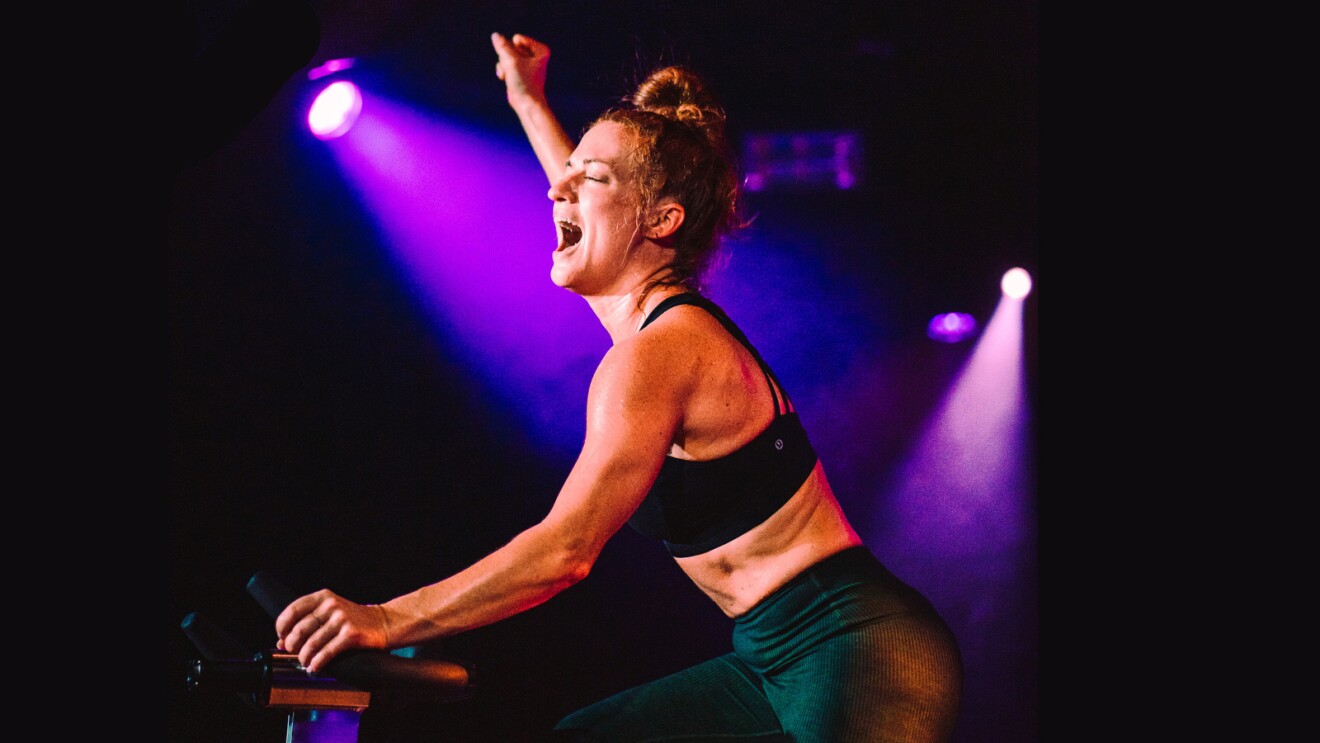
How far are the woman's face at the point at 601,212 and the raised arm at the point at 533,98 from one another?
424mm

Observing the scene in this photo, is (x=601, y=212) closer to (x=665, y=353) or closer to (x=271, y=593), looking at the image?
(x=665, y=353)

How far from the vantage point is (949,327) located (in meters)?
3.65

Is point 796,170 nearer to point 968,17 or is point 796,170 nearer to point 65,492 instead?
point 968,17

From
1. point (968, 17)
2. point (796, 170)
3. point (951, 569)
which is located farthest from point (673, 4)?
point (951, 569)

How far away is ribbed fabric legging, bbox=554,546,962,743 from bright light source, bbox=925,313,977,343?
184 cm

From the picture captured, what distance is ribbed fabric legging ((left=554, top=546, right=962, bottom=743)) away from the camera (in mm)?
1765

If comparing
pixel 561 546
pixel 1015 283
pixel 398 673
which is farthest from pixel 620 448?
pixel 1015 283

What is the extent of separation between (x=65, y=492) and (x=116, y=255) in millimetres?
476

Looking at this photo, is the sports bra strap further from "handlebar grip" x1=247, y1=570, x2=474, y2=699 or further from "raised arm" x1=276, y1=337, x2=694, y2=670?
"handlebar grip" x1=247, y1=570, x2=474, y2=699

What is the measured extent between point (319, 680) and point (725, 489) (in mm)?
756

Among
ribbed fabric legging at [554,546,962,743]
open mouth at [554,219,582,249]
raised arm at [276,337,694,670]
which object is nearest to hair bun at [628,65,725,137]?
open mouth at [554,219,582,249]

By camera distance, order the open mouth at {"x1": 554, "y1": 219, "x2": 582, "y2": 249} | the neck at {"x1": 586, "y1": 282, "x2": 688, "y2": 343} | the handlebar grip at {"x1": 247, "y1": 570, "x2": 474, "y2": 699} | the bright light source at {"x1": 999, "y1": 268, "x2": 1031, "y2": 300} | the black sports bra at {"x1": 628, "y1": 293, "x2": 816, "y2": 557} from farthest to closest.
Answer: the bright light source at {"x1": 999, "y1": 268, "x2": 1031, "y2": 300} → the open mouth at {"x1": 554, "y1": 219, "x2": 582, "y2": 249} → the neck at {"x1": 586, "y1": 282, "x2": 688, "y2": 343} → the black sports bra at {"x1": 628, "y1": 293, "x2": 816, "y2": 557} → the handlebar grip at {"x1": 247, "y1": 570, "x2": 474, "y2": 699}

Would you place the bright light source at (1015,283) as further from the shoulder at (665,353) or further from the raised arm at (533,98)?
the shoulder at (665,353)

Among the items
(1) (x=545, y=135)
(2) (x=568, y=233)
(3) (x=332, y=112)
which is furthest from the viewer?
(3) (x=332, y=112)
